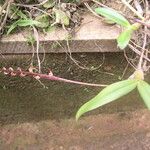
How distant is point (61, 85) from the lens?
1.57m

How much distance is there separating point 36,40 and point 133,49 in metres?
0.29

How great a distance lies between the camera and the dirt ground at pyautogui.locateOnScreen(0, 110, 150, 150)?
5.90ft

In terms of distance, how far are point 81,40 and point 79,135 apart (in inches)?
24.1

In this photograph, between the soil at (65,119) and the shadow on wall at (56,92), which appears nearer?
the shadow on wall at (56,92)

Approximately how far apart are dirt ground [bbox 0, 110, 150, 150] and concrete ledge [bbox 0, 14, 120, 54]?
20.4 inches

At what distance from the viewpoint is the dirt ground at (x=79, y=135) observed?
1797mm

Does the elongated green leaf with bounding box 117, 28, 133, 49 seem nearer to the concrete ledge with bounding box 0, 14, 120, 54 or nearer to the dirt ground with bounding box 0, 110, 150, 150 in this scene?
the concrete ledge with bounding box 0, 14, 120, 54

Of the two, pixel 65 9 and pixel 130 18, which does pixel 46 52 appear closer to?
pixel 65 9

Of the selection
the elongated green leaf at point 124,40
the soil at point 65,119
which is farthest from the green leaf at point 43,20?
the elongated green leaf at point 124,40

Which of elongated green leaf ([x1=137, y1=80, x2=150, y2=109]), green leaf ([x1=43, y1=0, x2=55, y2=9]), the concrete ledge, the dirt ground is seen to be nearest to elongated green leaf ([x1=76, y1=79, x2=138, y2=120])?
elongated green leaf ([x1=137, y1=80, x2=150, y2=109])

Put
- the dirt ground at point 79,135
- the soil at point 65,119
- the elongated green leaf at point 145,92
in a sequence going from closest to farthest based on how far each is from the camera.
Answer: the elongated green leaf at point 145,92 < the soil at point 65,119 < the dirt ground at point 79,135

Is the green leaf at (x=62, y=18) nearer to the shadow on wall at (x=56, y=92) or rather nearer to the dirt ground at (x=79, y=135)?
the shadow on wall at (x=56, y=92)

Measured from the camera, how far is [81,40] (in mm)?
1311

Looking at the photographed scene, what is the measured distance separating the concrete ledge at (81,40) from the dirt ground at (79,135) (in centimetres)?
52
